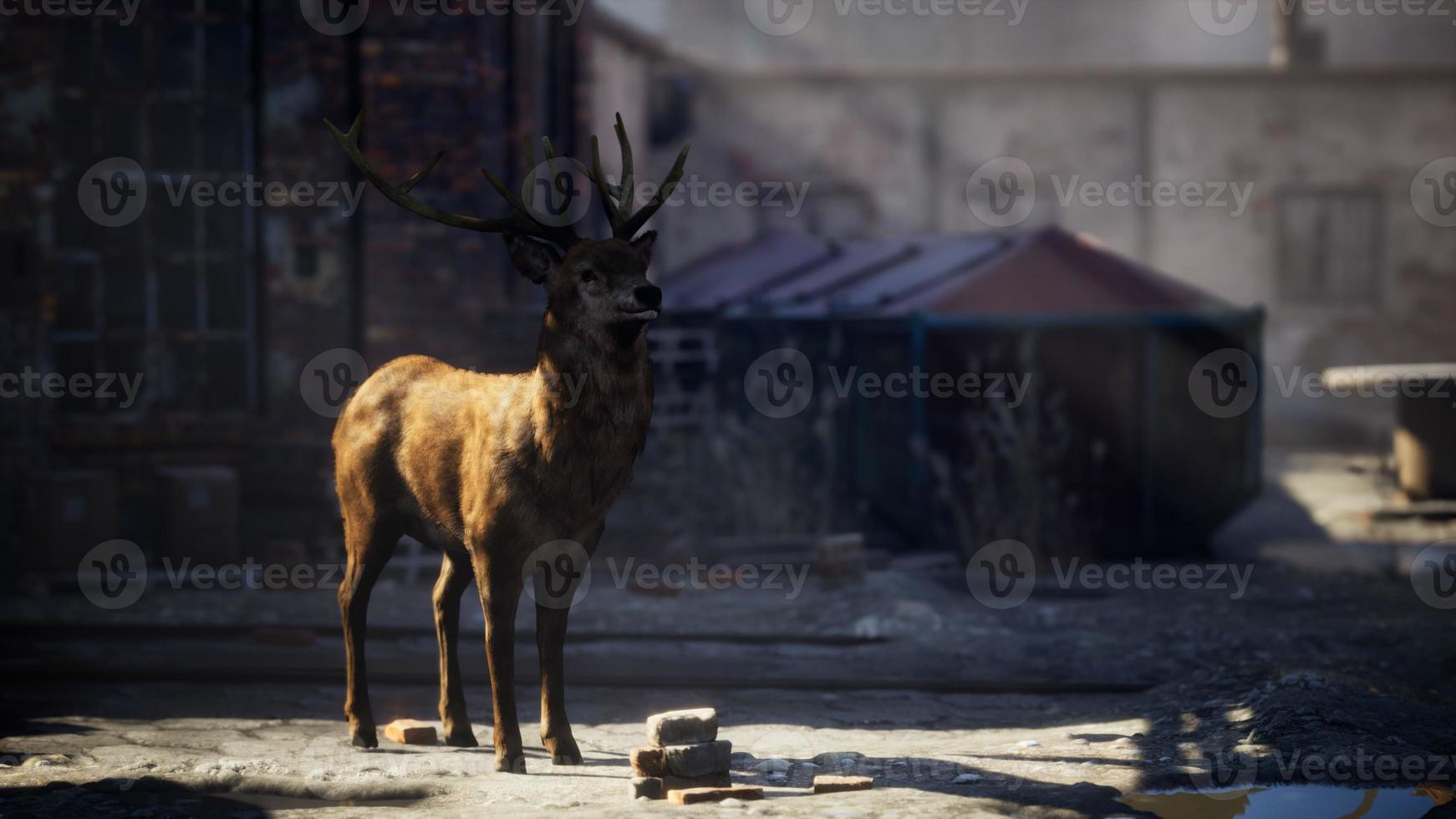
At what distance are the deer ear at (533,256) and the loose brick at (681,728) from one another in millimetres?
1541

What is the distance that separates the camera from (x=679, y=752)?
5293 millimetres

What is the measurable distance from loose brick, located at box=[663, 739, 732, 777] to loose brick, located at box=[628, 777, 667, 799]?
62 millimetres

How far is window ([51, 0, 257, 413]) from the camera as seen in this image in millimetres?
10531

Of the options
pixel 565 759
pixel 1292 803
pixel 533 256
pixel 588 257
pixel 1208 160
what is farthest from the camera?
pixel 1208 160

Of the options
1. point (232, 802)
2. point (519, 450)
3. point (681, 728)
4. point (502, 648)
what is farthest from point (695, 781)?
point (232, 802)

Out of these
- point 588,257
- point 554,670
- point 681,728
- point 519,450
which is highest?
point 588,257

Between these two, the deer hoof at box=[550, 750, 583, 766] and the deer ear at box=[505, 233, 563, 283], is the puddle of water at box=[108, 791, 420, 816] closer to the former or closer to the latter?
the deer hoof at box=[550, 750, 583, 766]

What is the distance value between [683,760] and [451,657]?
1.26 metres

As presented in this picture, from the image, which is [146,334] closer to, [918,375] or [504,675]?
[918,375]

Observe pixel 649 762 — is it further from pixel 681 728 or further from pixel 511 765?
pixel 511 765

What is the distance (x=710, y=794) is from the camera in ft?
17.1

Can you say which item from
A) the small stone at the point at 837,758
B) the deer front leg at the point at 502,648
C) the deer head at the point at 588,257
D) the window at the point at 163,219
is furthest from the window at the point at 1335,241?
the deer front leg at the point at 502,648

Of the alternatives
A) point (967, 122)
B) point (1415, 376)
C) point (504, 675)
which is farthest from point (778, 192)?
point (504, 675)

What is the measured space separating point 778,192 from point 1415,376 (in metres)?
8.37
